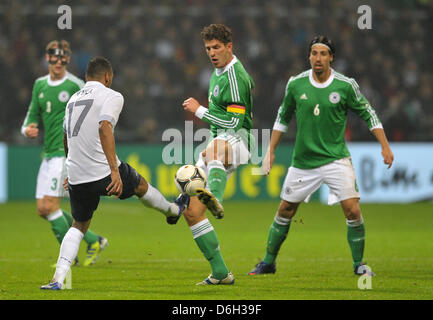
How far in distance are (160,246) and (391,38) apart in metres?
11.0

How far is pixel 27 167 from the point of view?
17781mm

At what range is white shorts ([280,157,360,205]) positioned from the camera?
8.08 meters

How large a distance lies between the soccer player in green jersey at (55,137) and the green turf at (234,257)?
0.42 m

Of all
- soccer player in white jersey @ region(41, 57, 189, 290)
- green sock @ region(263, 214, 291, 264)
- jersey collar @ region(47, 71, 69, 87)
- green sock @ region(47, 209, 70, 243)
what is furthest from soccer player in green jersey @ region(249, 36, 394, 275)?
jersey collar @ region(47, 71, 69, 87)

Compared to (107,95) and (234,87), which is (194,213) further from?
(107,95)

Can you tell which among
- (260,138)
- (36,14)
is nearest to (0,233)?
(260,138)

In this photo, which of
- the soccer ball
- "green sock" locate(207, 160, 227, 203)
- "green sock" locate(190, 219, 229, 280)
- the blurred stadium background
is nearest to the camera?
the soccer ball

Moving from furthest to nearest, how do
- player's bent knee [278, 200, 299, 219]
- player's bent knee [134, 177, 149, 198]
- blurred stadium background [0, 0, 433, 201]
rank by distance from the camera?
blurred stadium background [0, 0, 433, 201] < player's bent knee [278, 200, 299, 219] < player's bent knee [134, 177, 149, 198]

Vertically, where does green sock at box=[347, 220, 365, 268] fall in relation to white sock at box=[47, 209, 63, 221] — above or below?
below

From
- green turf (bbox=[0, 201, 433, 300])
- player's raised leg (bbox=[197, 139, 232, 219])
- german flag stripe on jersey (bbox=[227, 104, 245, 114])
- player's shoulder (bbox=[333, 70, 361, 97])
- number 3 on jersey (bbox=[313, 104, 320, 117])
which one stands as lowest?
green turf (bbox=[0, 201, 433, 300])

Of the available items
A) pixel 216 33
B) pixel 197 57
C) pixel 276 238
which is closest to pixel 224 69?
pixel 216 33

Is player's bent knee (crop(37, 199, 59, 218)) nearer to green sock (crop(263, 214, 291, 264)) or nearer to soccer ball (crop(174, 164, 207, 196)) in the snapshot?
green sock (crop(263, 214, 291, 264))

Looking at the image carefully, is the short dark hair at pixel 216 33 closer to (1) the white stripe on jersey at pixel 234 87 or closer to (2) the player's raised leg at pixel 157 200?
(1) the white stripe on jersey at pixel 234 87
